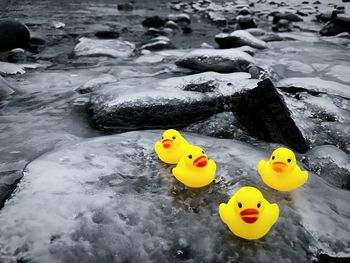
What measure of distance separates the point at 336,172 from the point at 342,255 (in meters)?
1.27

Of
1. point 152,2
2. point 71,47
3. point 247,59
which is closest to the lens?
point 247,59

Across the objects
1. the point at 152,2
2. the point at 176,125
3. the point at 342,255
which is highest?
the point at 342,255

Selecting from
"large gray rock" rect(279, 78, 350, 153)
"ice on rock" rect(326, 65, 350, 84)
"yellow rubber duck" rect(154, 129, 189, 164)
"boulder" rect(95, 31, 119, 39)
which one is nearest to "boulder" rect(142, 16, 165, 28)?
"boulder" rect(95, 31, 119, 39)

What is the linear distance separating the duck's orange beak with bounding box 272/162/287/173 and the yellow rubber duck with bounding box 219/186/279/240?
1.40ft

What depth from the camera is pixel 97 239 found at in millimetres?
2293

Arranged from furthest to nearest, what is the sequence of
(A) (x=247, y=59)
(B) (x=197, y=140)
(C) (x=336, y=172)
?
(A) (x=247, y=59) < (B) (x=197, y=140) < (C) (x=336, y=172)

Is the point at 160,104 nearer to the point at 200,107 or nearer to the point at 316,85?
the point at 200,107

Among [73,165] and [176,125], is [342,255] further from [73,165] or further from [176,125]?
[176,125]

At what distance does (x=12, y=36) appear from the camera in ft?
25.7

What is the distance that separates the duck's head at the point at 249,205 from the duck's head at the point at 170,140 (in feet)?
2.94

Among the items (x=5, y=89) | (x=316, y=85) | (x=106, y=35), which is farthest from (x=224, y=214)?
(x=106, y=35)

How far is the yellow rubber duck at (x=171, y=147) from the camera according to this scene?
295 cm

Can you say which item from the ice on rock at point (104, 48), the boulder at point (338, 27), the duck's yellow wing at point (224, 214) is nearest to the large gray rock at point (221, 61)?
the ice on rock at point (104, 48)

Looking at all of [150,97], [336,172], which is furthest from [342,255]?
[150,97]
